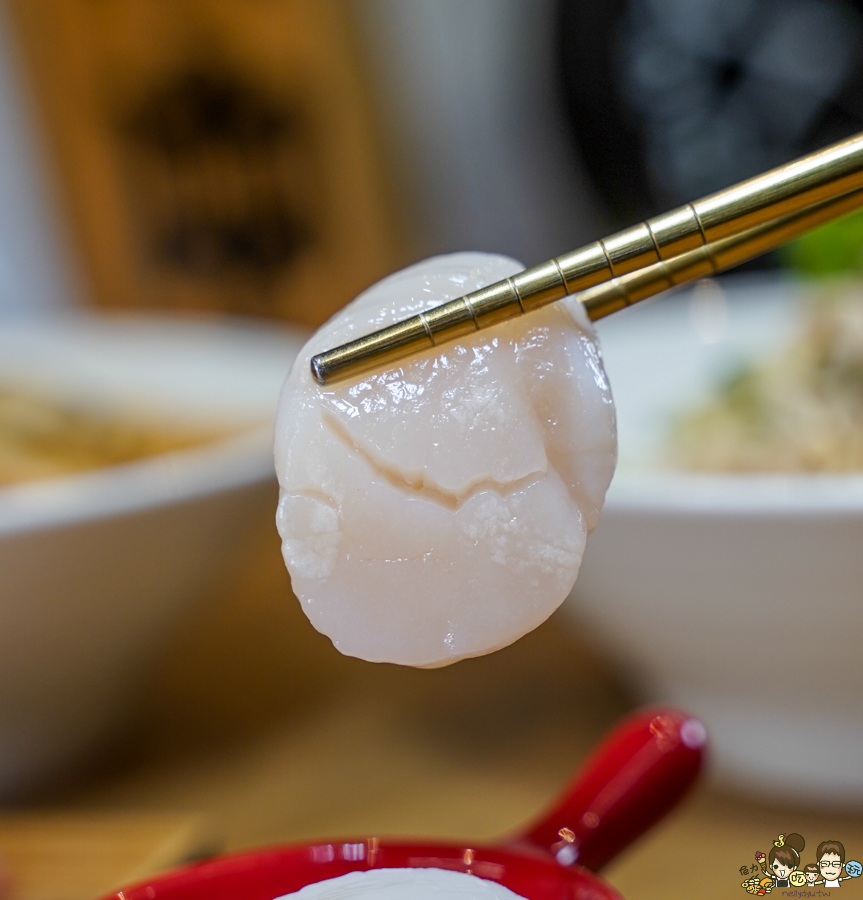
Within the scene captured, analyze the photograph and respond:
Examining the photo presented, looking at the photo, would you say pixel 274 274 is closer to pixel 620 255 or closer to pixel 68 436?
pixel 68 436

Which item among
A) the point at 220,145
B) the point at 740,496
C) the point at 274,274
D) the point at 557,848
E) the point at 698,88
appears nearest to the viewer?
the point at 557,848

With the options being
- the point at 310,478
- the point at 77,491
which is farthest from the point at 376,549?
the point at 77,491

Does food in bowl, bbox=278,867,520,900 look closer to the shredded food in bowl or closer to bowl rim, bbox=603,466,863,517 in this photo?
bowl rim, bbox=603,466,863,517

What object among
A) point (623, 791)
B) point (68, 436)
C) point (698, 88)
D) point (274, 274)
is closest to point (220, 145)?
point (274, 274)

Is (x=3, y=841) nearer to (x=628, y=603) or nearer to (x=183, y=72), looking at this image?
(x=628, y=603)

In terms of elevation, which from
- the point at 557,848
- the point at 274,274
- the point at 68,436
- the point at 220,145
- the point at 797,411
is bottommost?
the point at 557,848

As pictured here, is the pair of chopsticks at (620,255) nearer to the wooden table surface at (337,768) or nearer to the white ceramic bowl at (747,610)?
the white ceramic bowl at (747,610)

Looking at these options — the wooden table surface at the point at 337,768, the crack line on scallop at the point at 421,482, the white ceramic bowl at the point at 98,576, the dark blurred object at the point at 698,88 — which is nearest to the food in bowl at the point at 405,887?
the crack line on scallop at the point at 421,482
